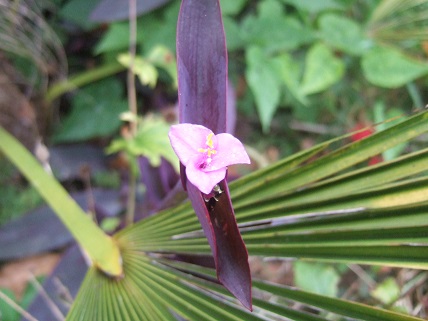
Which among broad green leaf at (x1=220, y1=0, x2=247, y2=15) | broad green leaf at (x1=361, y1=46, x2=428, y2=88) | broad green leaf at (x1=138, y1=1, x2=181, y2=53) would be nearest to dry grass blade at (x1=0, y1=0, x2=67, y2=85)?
broad green leaf at (x1=138, y1=1, x2=181, y2=53)

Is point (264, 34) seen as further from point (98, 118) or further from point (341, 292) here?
point (341, 292)

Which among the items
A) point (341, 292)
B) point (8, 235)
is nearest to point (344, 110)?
point (341, 292)

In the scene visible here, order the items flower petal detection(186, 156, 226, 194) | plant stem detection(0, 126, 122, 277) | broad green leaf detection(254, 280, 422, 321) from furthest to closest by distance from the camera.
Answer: plant stem detection(0, 126, 122, 277) → broad green leaf detection(254, 280, 422, 321) → flower petal detection(186, 156, 226, 194)

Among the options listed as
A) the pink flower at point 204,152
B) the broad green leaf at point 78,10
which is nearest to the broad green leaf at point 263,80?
the broad green leaf at point 78,10

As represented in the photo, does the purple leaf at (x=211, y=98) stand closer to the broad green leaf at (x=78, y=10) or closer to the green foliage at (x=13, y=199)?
the broad green leaf at (x=78, y=10)

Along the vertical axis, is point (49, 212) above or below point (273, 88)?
below

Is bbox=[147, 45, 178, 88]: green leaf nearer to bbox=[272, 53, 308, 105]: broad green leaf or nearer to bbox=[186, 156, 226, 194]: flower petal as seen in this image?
bbox=[272, 53, 308, 105]: broad green leaf

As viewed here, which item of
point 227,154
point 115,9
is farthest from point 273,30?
point 227,154

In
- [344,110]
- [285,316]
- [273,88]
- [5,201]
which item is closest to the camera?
[285,316]
